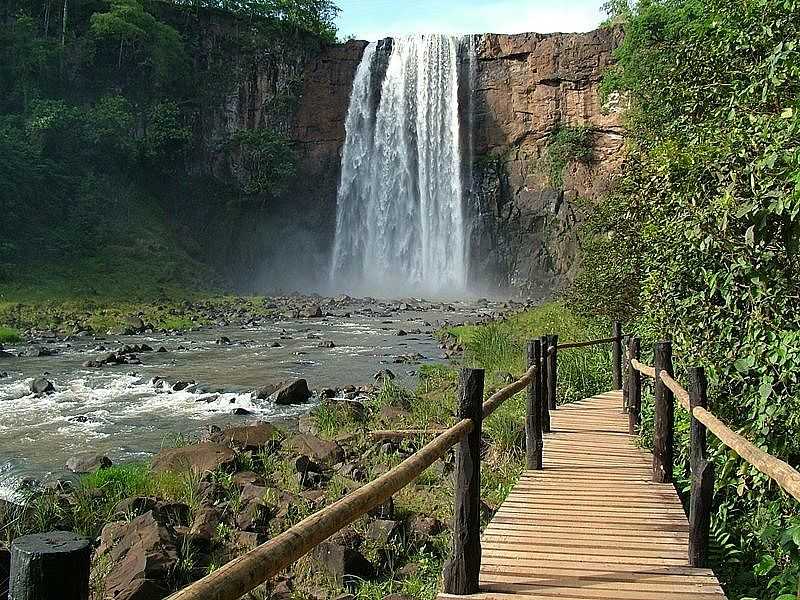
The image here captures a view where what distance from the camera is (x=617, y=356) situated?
1138 centimetres

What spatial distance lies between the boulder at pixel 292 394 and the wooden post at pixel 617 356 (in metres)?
4.81

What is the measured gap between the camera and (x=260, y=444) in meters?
8.85

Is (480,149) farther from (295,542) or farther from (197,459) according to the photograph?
(295,542)

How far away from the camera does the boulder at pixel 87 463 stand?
8242mm

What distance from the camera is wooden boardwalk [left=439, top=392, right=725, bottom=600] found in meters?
3.90

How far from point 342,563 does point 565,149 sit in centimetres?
3457

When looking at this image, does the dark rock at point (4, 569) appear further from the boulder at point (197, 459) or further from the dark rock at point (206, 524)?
the boulder at point (197, 459)

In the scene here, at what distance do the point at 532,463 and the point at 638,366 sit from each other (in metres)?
1.52

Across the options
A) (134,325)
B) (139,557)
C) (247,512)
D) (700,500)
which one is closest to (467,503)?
(700,500)

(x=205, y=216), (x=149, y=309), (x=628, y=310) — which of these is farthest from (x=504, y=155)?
(x=628, y=310)

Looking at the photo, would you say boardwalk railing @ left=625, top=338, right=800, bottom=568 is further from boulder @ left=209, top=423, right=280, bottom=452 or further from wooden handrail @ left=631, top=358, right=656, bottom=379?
boulder @ left=209, top=423, right=280, bottom=452

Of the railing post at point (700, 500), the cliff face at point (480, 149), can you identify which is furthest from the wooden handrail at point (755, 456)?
the cliff face at point (480, 149)

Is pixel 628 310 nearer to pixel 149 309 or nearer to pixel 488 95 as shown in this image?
pixel 149 309

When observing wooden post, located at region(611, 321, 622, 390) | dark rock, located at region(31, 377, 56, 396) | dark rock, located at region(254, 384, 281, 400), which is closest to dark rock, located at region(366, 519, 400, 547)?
wooden post, located at region(611, 321, 622, 390)
